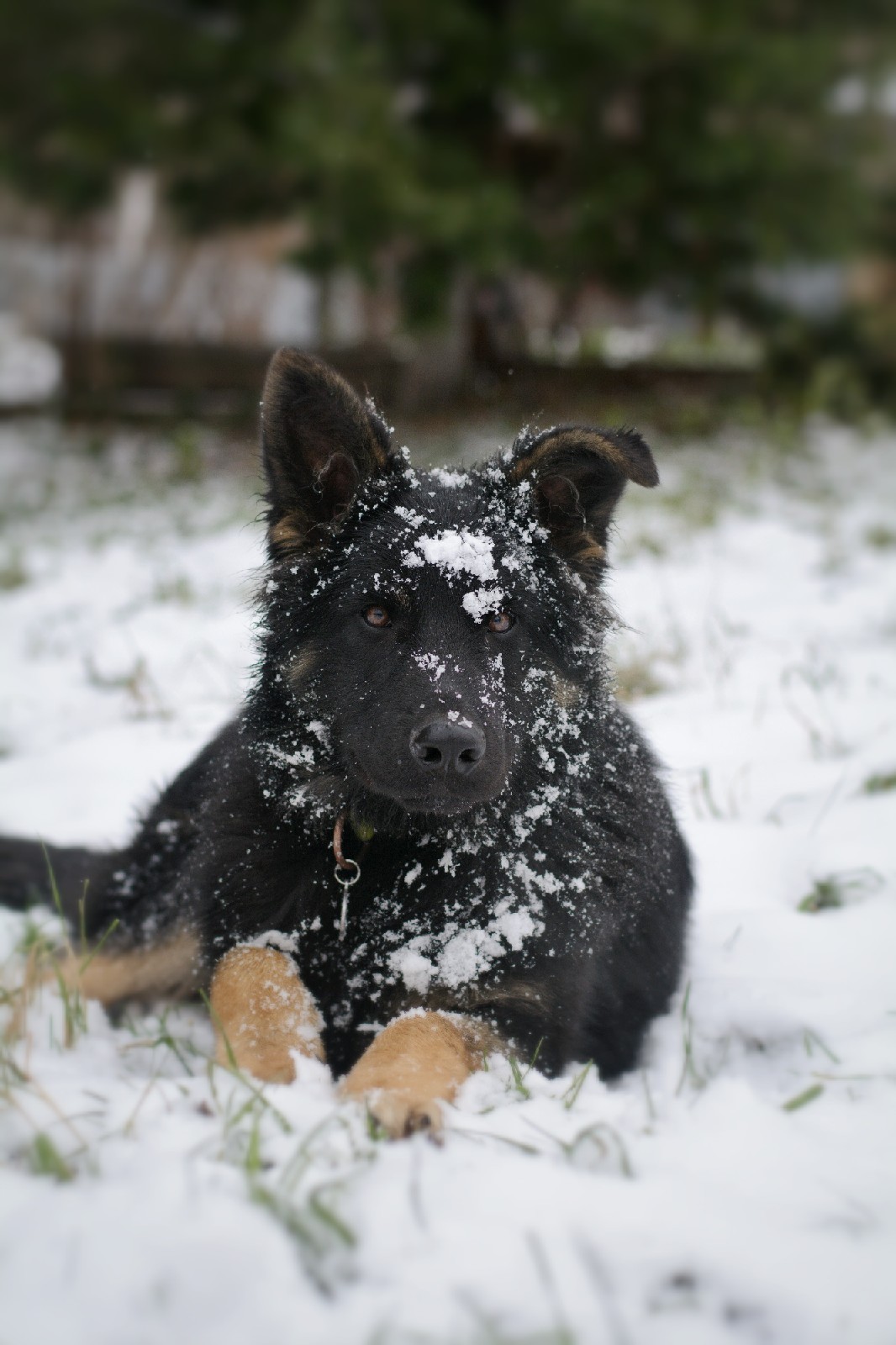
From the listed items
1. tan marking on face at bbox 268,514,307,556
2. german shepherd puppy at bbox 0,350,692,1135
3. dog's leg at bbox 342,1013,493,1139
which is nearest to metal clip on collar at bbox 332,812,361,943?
german shepherd puppy at bbox 0,350,692,1135

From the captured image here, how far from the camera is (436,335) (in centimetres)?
1305

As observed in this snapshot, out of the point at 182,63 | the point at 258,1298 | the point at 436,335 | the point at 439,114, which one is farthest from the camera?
the point at 436,335

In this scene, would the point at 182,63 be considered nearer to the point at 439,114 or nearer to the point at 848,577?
the point at 439,114

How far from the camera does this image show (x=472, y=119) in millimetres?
12266

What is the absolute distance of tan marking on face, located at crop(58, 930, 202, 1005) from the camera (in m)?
3.12

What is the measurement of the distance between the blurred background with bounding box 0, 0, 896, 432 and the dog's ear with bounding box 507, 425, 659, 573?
737cm

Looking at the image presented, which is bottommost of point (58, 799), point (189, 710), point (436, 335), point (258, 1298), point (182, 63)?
point (258, 1298)

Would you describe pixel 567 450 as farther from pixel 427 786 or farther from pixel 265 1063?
pixel 265 1063

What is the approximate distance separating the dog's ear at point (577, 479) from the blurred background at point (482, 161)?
7370 mm

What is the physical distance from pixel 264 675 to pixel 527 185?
37.5ft

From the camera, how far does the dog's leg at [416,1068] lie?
2.05 meters

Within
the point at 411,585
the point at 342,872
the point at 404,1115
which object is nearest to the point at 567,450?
the point at 411,585

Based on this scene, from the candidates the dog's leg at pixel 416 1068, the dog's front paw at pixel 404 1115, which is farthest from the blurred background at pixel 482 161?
the dog's front paw at pixel 404 1115

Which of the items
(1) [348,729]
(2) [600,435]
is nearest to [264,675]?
(1) [348,729]
